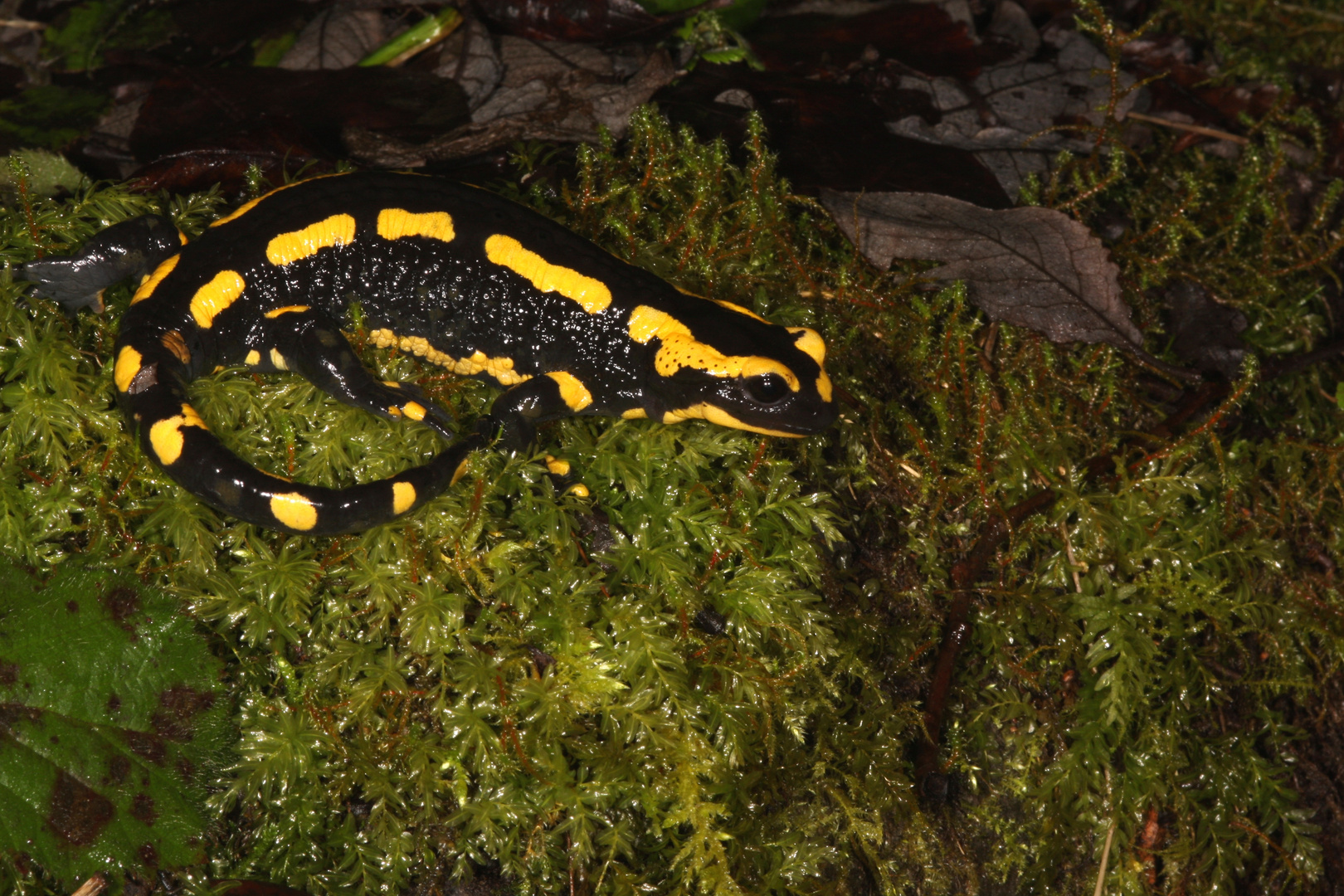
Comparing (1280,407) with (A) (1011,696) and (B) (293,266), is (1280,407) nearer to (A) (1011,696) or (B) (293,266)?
(A) (1011,696)

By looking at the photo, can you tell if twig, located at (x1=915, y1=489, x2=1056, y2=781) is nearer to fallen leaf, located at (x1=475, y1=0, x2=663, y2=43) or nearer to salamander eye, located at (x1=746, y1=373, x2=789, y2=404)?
salamander eye, located at (x1=746, y1=373, x2=789, y2=404)

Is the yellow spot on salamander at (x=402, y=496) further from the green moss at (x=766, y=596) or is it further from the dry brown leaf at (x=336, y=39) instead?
the dry brown leaf at (x=336, y=39)

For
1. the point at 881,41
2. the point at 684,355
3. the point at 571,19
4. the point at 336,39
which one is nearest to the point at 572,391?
the point at 684,355

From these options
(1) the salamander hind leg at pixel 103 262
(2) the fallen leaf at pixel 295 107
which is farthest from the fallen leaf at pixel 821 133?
(1) the salamander hind leg at pixel 103 262

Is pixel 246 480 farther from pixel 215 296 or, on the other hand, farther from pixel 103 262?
pixel 103 262

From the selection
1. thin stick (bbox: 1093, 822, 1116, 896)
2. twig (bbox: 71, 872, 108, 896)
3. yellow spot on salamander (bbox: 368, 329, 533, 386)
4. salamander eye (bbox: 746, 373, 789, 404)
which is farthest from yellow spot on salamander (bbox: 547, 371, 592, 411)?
thin stick (bbox: 1093, 822, 1116, 896)

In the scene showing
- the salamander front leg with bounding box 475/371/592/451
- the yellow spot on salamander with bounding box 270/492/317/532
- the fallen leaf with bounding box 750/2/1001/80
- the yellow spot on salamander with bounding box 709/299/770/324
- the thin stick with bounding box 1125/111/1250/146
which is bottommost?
the salamander front leg with bounding box 475/371/592/451

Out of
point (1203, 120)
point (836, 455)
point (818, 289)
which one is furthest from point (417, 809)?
point (1203, 120)
